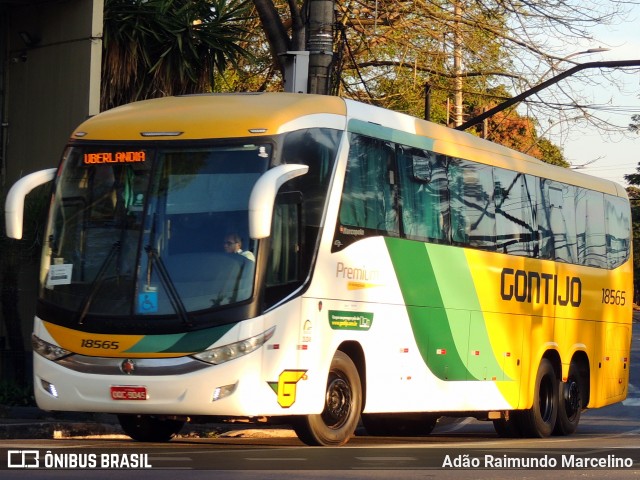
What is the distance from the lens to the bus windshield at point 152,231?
11617 millimetres

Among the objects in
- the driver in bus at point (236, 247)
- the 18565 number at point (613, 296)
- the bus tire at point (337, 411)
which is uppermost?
the driver in bus at point (236, 247)

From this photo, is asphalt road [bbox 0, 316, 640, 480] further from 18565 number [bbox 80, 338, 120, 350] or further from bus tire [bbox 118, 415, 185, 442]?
18565 number [bbox 80, 338, 120, 350]

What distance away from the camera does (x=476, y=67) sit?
23656 mm

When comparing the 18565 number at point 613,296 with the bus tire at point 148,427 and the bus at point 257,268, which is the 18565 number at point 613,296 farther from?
the bus tire at point 148,427

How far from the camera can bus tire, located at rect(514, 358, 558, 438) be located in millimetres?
16891

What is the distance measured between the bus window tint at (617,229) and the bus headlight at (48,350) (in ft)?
32.2

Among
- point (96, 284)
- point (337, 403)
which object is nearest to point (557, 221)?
point (337, 403)

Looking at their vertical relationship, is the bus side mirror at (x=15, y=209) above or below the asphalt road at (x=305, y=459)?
above

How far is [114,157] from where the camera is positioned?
40.6 feet

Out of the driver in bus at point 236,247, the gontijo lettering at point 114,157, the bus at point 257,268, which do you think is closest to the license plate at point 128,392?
the bus at point 257,268

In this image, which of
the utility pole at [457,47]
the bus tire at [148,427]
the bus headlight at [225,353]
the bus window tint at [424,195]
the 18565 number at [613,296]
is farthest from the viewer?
the utility pole at [457,47]

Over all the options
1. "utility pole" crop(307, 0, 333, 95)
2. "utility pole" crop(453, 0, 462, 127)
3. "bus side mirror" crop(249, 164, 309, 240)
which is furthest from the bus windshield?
"utility pole" crop(453, 0, 462, 127)

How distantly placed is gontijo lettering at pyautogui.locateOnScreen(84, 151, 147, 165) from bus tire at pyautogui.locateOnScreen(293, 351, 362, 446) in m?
2.65

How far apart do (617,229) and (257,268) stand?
9.73m
